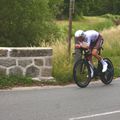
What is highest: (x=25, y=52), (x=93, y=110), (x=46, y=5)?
(x=46, y=5)

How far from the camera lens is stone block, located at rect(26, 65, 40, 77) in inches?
527

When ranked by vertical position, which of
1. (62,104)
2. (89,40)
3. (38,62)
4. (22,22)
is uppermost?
(22,22)

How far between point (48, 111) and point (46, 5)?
42.1ft

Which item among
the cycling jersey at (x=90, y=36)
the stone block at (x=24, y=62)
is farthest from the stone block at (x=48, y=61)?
the cycling jersey at (x=90, y=36)

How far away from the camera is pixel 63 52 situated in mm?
16484

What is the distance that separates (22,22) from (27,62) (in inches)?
337

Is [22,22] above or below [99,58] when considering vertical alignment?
above

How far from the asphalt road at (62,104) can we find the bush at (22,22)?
882 centimetres

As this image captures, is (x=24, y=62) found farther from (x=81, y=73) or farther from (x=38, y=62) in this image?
(x=81, y=73)

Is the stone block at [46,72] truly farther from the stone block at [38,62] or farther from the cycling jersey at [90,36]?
the cycling jersey at [90,36]

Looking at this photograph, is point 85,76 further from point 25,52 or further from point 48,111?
point 48,111

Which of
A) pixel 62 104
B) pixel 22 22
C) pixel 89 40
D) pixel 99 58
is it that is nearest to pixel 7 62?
pixel 89 40

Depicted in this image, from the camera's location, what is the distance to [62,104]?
1066 cm

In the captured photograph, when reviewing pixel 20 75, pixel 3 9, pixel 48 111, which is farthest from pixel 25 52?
pixel 3 9
